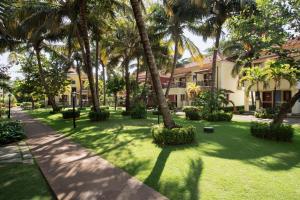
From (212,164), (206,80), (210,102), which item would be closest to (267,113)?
(210,102)

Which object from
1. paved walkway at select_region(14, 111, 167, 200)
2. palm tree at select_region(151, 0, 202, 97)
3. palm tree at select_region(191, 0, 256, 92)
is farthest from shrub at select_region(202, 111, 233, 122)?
paved walkway at select_region(14, 111, 167, 200)

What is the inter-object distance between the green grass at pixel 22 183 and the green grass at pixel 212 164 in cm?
215

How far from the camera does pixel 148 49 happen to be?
34.4 feet

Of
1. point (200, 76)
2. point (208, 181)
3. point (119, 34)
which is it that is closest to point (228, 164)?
point (208, 181)

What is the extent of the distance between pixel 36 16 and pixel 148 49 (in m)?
11.1

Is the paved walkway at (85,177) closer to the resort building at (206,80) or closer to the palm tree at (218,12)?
the palm tree at (218,12)

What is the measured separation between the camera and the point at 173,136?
1015cm

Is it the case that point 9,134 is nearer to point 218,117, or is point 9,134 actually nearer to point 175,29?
point 218,117

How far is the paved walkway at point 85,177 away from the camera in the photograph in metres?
5.77

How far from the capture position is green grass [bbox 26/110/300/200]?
5.86 meters

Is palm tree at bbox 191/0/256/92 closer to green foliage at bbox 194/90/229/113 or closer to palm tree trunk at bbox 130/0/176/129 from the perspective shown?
green foliage at bbox 194/90/229/113

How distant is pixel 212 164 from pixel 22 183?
16.0 feet

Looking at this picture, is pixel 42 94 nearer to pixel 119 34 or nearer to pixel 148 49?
pixel 119 34

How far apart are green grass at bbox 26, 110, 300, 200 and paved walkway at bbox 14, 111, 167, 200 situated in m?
0.35
